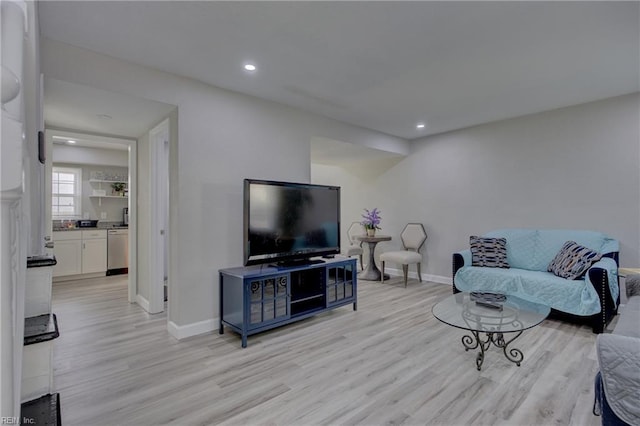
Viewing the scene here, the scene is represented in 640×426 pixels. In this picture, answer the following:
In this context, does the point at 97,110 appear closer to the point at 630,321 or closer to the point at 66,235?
the point at 66,235

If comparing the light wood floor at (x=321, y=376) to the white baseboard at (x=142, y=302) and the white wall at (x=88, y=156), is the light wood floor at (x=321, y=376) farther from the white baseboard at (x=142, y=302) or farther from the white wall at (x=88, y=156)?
the white wall at (x=88, y=156)

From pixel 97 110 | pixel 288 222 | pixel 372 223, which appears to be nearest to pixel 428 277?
pixel 372 223

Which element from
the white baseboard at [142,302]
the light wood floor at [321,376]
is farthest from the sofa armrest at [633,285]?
the white baseboard at [142,302]

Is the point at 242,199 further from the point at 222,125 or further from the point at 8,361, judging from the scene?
the point at 8,361

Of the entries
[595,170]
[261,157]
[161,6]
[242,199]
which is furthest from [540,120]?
[161,6]

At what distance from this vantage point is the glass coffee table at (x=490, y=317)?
2270 millimetres

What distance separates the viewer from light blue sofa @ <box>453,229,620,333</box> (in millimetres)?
2994

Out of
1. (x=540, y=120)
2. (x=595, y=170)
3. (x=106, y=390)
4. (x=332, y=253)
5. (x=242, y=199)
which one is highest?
(x=540, y=120)

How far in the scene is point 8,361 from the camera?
539 mm

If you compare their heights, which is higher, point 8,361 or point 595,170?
point 595,170

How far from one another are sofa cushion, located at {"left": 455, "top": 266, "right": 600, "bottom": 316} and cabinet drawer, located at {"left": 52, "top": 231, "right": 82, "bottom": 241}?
616 cm

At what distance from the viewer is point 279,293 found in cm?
307

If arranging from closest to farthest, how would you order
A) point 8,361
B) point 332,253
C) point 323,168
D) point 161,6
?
point 8,361
point 161,6
point 332,253
point 323,168

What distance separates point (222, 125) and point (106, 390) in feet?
7.92
